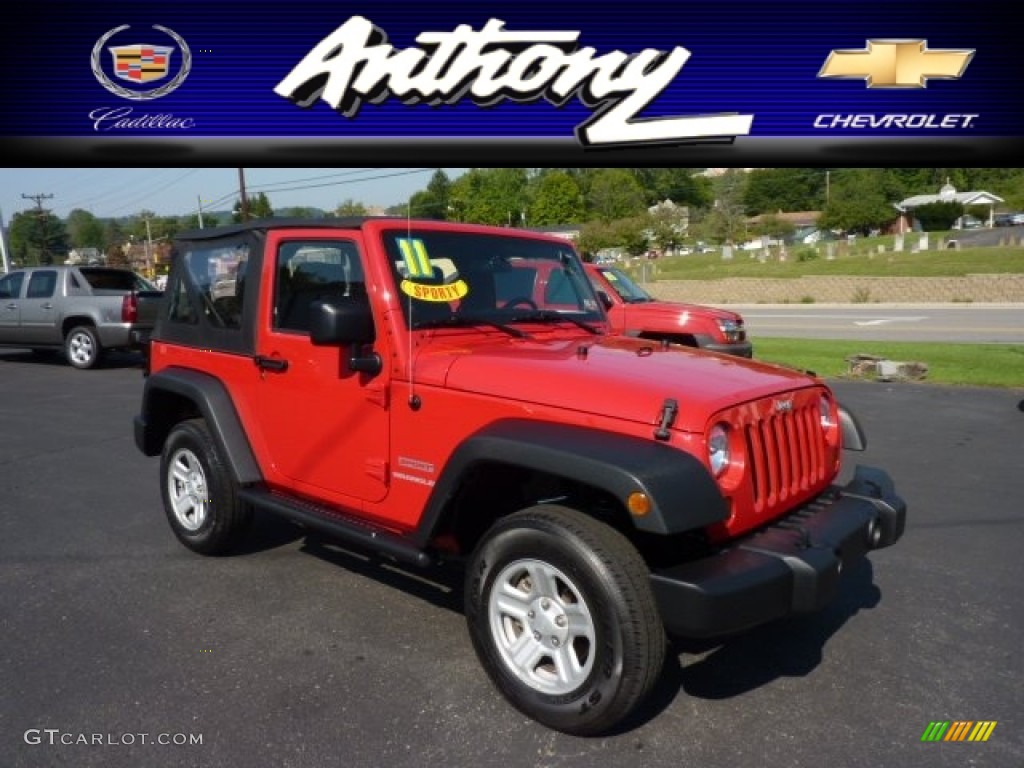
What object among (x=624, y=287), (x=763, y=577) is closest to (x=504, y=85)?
(x=624, y=287)

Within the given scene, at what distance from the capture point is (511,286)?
4098 millimetres

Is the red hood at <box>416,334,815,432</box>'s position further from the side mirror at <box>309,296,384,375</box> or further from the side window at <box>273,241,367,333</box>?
the side window at <box>273,241,367,333</box>

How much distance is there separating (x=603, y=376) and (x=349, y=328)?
113cm

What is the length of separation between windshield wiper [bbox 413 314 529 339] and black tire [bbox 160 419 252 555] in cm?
157

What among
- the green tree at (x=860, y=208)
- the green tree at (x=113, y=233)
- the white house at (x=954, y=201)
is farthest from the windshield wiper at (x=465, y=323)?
the green tree at (x=113, y=233)

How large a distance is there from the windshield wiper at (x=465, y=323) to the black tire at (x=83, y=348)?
11.6 meters

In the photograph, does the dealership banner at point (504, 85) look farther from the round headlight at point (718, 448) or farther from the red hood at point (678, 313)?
the round headlight at point (718, 448)

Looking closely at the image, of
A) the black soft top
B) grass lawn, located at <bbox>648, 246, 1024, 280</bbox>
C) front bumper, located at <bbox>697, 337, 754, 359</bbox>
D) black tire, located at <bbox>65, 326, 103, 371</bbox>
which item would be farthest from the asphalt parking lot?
grass lawn, located at <bbox>648, 246, 1024, 280</bbox>

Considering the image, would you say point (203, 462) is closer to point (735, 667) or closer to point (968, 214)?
point (735, 667)

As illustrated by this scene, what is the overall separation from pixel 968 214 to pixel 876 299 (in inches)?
2290

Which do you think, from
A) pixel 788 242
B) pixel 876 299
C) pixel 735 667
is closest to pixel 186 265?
pixel 735 667

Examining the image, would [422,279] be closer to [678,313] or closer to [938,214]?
[678,313]

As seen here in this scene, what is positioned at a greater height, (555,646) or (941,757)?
(555,646)

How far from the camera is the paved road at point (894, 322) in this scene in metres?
17.6
